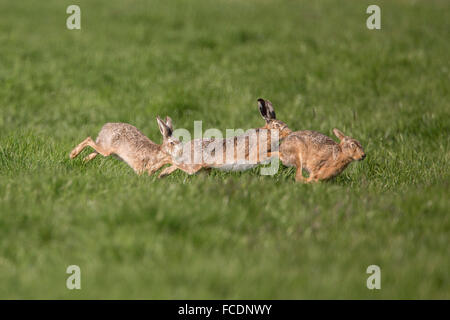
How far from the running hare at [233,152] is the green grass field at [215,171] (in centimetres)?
17

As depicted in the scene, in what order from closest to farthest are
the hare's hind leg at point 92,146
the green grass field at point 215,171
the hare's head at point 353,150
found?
the green grass field at point 215,171, the hare's head at point 353,150, the hare's hind leg at point 92,146

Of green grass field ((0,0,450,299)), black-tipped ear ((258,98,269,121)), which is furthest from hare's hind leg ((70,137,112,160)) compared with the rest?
black-tipped ear ((258,98,269,121))

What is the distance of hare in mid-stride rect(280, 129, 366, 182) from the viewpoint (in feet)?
19.0

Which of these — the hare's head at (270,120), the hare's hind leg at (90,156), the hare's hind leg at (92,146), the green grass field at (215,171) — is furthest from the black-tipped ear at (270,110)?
the hare's hind leg at (90,156)

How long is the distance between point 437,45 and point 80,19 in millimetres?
7812

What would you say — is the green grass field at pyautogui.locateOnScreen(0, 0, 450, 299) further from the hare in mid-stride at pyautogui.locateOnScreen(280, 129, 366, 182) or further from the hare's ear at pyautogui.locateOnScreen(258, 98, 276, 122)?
the hare's ear at pyautogui.locateOnScreen(258, 98, 276, 122)

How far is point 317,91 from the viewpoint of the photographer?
31.9ft

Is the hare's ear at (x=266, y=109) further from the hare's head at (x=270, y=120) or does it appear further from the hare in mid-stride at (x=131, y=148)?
the hare in mid-stride at (x=131, y=148)

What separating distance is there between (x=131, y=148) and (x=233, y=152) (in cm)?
117

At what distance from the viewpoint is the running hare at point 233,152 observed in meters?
5.93

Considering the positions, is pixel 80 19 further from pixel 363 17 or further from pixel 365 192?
pixel 365 192

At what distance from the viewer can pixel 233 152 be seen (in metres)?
5.95

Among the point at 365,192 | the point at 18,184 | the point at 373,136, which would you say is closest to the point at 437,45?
the point at 373,136

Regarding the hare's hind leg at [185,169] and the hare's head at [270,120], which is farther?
the hare's head at [270,120]
